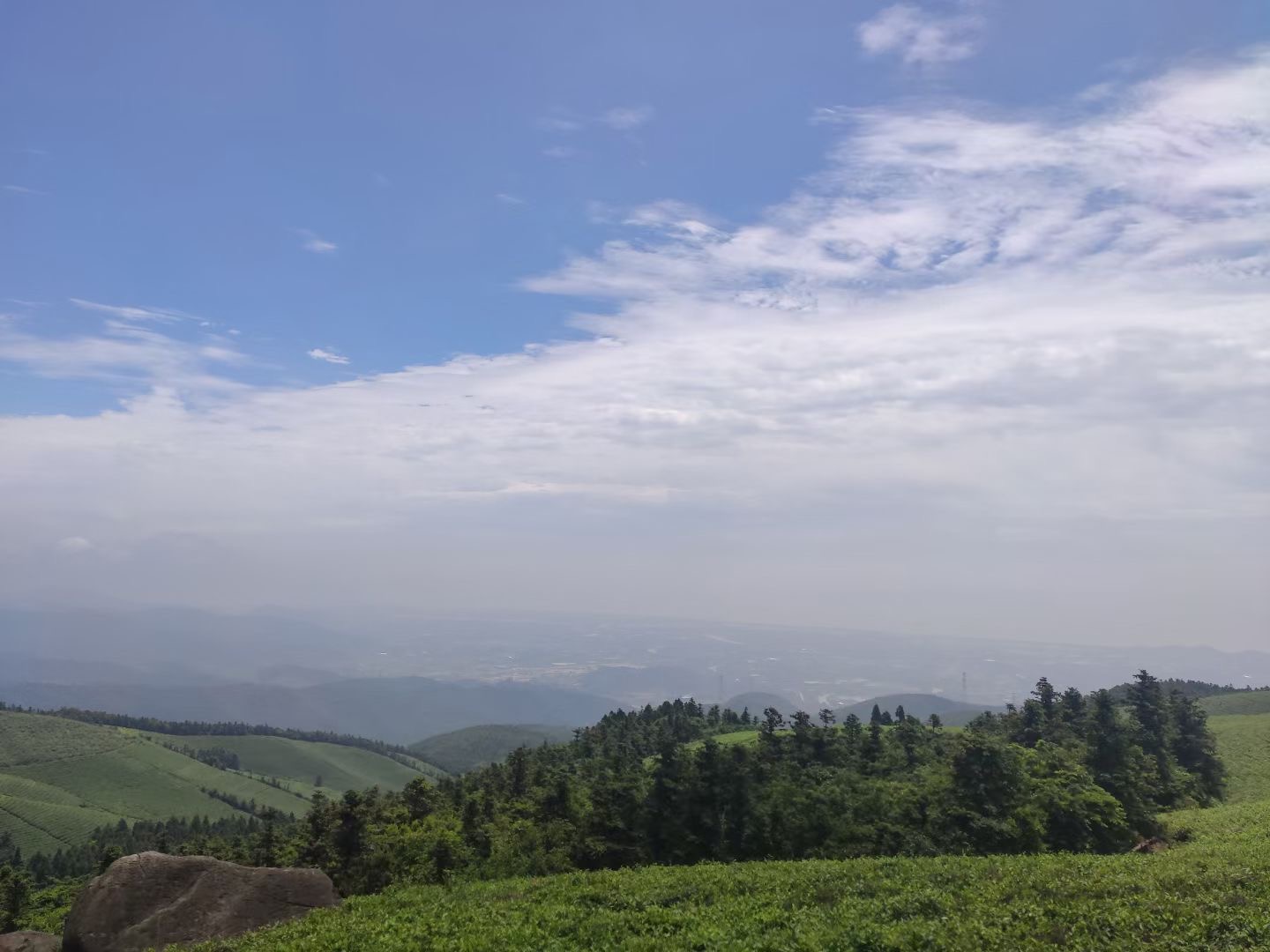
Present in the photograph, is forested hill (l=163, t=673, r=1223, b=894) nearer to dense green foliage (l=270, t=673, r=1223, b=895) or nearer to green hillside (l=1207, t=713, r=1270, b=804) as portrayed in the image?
dense green foliage (l=270, t=673, r=1223, b=895)

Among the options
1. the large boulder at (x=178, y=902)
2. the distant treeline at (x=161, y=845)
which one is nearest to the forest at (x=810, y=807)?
the distant treeline at (x=161, y=845)

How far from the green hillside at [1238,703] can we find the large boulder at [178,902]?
5088 inches

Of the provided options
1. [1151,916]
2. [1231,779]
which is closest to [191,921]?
[1151,916]

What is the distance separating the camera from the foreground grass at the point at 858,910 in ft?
54.0

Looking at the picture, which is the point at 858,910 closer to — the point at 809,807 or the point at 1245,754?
the point at 809,807

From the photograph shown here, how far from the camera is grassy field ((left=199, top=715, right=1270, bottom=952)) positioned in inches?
648

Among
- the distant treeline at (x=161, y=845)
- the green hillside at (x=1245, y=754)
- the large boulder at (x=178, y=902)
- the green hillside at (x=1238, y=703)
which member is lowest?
the distant treeline at (x=161, y=845)

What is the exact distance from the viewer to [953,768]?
4059cm

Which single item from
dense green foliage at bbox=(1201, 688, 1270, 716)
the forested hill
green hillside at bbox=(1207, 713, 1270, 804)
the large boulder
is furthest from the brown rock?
dense green foliage at bbox=(1201, 688, 1270, 716)

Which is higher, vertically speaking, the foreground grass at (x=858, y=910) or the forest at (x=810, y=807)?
the foreground grass at (x=858, y=910)

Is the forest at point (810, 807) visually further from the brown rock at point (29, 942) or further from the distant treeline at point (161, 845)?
the brown rock at point (29, 942)

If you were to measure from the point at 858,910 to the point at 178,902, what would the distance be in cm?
2220

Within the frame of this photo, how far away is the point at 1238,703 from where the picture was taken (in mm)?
115250

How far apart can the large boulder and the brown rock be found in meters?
1.24
